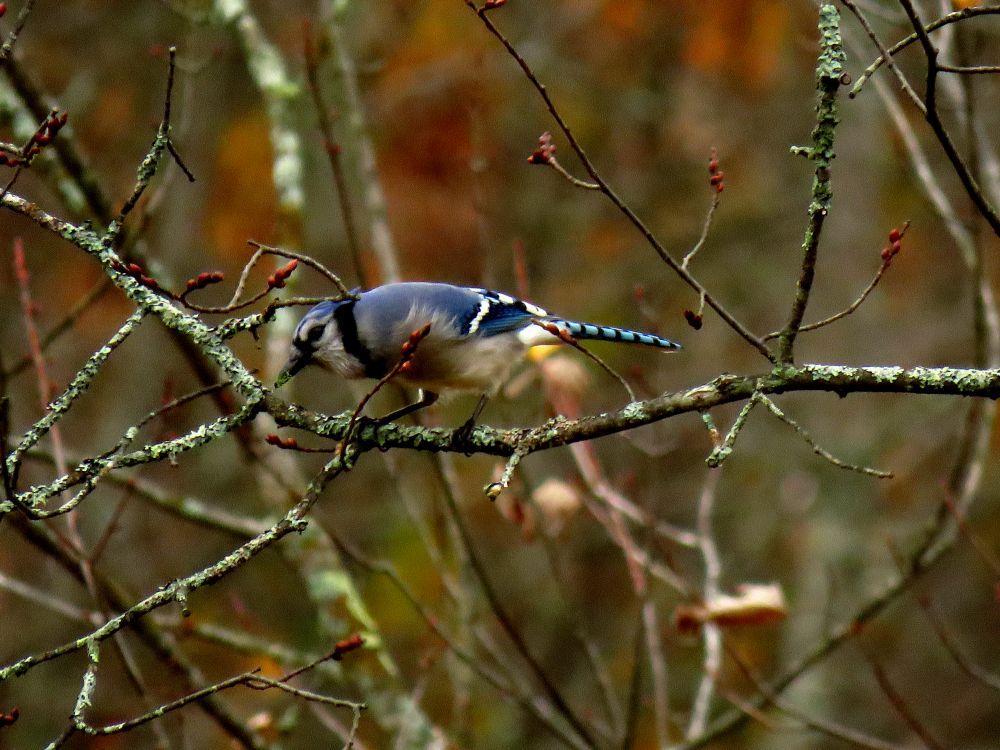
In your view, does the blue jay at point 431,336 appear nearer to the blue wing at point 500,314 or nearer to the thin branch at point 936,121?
the blue wing at point 500,314

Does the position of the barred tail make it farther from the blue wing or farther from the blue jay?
the blue wing

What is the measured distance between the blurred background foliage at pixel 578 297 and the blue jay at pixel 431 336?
3.63 m

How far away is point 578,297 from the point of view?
1106cm

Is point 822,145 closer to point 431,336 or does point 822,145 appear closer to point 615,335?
point 615,335

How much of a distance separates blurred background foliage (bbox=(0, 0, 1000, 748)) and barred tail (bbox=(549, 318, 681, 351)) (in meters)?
4.01

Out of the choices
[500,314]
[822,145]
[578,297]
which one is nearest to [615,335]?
[500,314]

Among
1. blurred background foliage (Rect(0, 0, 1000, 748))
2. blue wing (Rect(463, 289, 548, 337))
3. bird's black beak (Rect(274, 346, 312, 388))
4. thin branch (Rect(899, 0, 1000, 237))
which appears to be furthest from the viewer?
blurred background foliage (Rect(0, 0, 1000, 748))

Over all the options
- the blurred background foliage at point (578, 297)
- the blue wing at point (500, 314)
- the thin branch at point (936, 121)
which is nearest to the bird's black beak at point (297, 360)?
the blue wing at point (500, 314)

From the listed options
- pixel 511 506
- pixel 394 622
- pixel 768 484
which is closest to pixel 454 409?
pixel 394 622

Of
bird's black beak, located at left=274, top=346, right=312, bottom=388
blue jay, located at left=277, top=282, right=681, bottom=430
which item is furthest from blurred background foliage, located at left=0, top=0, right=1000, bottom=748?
bird's black beak, located at left=274, top=346, right=312, bottom=388

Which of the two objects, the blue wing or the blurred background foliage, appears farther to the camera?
the blurred background foliage

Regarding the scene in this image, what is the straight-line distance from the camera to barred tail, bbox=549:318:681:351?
13.7ft

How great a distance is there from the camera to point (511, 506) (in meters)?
4.91

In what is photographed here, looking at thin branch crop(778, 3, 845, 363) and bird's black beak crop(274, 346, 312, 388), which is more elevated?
bird's black beak crop(274, 346, 312, 388)
